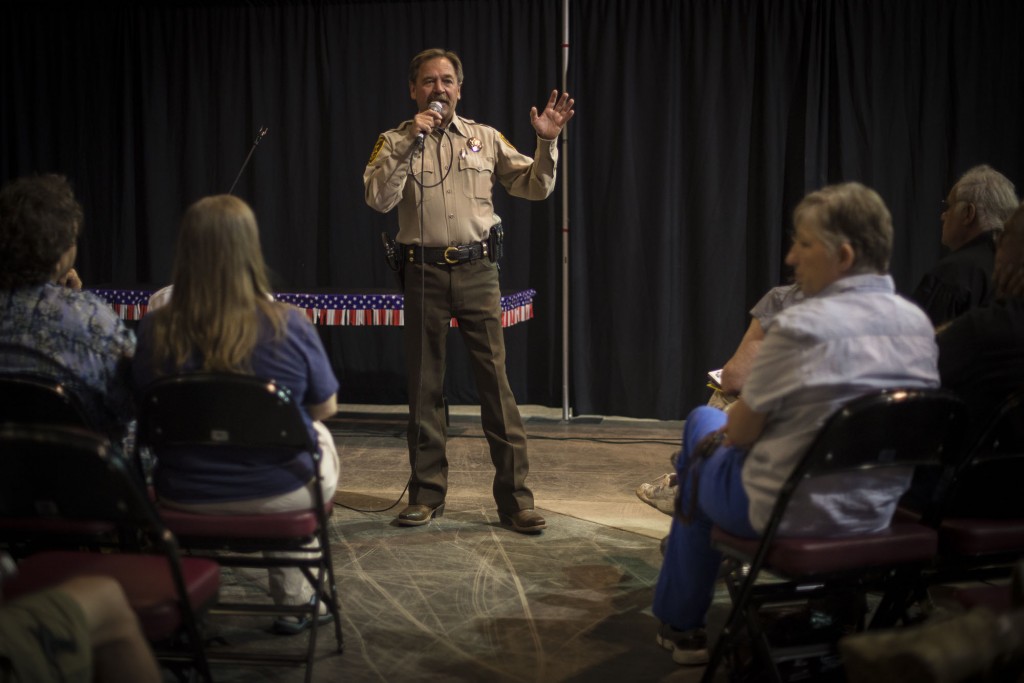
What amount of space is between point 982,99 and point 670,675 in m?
4.46

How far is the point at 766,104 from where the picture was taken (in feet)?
19.8

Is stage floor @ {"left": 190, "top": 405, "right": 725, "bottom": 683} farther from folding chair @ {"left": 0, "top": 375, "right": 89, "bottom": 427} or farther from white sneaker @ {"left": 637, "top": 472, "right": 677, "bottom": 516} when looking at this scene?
folding chair @ {"left": 0, "top": 375, "right": 89, "bottom": 427}


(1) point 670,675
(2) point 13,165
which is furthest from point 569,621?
(2) point 13,165

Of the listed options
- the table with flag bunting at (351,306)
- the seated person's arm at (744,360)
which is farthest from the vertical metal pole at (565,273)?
the seated person's arm at (744,360)

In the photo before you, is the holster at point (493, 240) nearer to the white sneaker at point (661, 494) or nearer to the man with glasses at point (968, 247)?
the white sneaker at point (661, 494)

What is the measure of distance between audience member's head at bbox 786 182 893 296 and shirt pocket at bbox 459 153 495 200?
1.85 m

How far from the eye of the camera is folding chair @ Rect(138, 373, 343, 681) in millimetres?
2361

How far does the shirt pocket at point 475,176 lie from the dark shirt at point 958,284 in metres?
1.66

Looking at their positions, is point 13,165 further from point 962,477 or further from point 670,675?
point 962,477

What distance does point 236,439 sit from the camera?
2.44m

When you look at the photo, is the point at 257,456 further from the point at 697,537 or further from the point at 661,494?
the point at 661,494

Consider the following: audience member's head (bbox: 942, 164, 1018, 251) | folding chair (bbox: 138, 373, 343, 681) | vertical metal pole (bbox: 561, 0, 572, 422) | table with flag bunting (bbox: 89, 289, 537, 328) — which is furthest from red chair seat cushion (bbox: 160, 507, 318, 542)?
vertical metal pole (bbox: 561, 0, 572, 422)

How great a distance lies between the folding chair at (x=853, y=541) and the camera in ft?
7.32

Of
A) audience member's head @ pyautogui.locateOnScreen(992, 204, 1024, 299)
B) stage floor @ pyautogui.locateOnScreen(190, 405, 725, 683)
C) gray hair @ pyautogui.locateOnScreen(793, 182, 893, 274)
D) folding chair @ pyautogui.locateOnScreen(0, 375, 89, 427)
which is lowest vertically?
stage floor @ pyautogui.locateOnScreen(190, 405, 725, 683)
